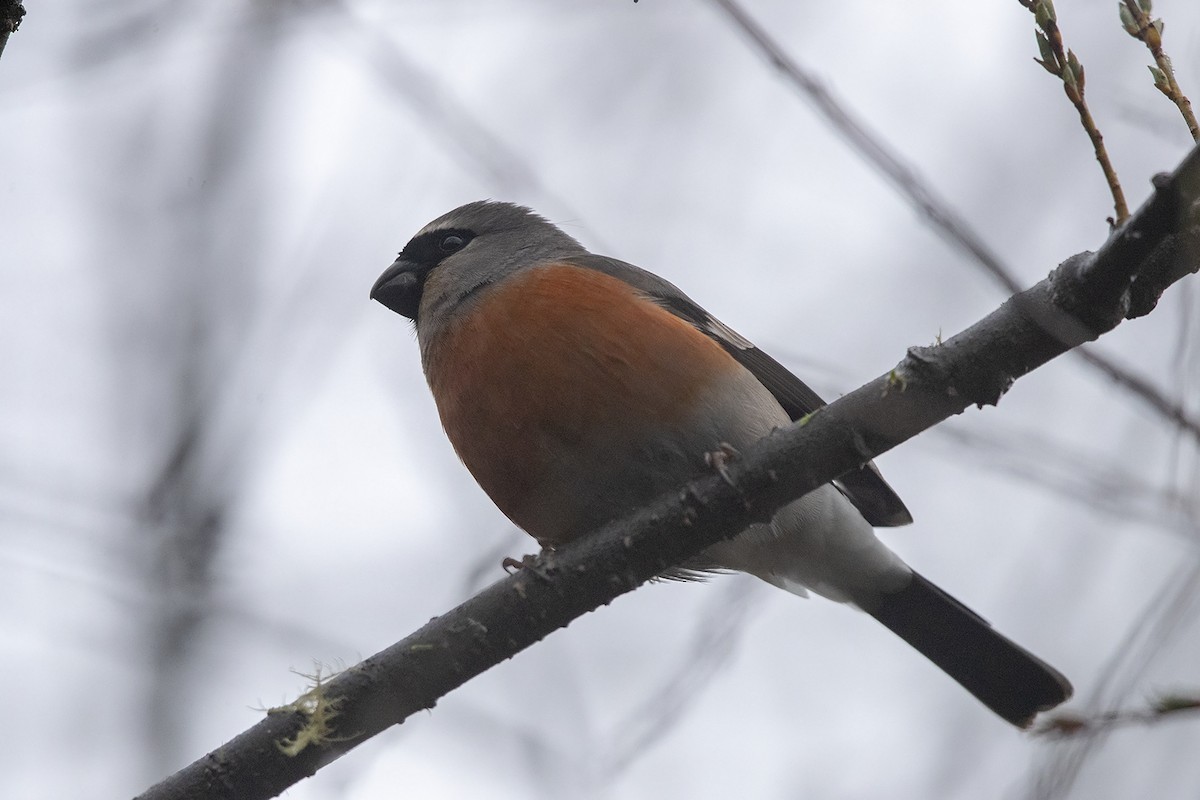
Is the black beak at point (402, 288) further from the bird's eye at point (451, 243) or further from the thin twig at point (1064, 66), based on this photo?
the thin twig at point (1064, 66)

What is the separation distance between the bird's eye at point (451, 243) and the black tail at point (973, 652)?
2751 millimetres

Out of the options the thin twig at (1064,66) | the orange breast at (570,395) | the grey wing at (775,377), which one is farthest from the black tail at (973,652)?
the thin twig at (1064,66)

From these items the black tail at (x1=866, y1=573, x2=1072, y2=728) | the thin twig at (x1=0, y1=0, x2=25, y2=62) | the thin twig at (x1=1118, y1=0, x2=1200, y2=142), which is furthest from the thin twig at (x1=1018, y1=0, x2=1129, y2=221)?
the black tail at (x1=866, y1=573, x2=1072, y2=728)

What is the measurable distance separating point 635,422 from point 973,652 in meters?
2.17

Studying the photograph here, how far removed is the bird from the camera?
4.43 m

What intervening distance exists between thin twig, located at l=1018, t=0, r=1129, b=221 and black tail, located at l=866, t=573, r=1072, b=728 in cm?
304

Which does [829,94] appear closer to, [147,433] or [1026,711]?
[1026,711]

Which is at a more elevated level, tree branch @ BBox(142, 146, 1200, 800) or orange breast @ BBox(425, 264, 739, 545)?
orange breast @ BBox(425, 264, 739, 545)

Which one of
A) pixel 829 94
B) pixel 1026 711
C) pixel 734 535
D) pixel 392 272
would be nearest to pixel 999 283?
pixel 829 94

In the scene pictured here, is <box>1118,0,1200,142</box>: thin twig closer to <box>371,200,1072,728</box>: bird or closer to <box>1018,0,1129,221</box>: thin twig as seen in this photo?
<box>1018,0,1129,221</box>: thin twig

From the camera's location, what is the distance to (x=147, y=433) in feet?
18.1

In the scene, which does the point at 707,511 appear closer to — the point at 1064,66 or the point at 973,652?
the point at 1064,66

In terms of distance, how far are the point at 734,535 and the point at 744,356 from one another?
1516mm

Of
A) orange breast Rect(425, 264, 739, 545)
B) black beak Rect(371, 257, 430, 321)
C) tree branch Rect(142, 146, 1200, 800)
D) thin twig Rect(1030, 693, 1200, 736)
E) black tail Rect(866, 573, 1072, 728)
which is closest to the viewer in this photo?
thin twig Rect(1030, 693, 1200, 736)
